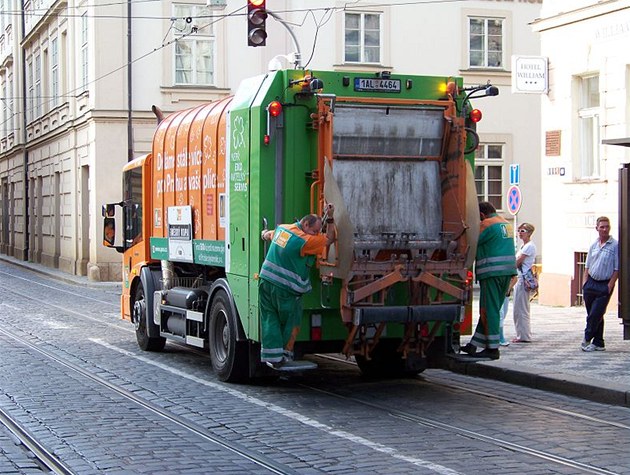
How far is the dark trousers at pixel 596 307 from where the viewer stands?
13.8 m

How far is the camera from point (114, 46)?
106 feet

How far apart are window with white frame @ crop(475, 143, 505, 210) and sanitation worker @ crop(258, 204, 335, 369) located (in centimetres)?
2210

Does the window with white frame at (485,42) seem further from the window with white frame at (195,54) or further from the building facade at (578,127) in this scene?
the building facade at (578,127)

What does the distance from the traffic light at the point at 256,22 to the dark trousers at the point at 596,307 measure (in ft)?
20.3

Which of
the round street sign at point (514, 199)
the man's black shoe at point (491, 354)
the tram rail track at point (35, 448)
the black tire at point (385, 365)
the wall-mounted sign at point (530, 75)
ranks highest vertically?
the wall-mounted sign at point (530, 75)

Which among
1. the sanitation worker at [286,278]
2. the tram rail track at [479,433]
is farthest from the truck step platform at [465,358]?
the sanitation worker at [286,278]

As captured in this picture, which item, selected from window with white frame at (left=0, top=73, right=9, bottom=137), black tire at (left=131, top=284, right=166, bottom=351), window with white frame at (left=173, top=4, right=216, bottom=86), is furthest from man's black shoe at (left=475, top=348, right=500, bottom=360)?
window with white frame at (left=0, top=73, right=9, bottom=137)

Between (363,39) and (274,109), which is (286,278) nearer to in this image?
(274,109)

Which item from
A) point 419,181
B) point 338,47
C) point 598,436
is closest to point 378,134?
point 419,181

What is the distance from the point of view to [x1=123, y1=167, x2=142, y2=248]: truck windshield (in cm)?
1543

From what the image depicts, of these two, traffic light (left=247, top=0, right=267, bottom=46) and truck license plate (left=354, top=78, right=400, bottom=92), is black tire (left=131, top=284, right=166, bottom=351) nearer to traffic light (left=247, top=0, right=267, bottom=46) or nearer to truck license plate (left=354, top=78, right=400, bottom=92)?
traffic light (left=247, top=0, right=267, bottom=46)

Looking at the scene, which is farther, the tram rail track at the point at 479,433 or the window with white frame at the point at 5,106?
the window with white frame at the point at 5,106

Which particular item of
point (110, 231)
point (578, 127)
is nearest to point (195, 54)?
point (578, 127)

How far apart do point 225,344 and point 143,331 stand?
10.4 ft
